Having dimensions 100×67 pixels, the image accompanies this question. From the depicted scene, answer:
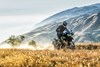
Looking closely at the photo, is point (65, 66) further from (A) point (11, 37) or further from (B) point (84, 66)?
(A) point (11, 37)

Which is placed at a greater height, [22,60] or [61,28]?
[22,60]

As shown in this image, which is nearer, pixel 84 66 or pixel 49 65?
pixel 84 66

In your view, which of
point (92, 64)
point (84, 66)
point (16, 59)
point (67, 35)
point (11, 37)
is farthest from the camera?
point (11, 37)

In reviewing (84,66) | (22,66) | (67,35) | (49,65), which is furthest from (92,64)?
(67,35)

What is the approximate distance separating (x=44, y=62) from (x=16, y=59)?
4.39ft

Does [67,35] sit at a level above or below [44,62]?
below

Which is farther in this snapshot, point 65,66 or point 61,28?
point 61,28

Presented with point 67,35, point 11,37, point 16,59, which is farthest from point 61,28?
point 16,59

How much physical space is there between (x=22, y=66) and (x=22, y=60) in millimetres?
694

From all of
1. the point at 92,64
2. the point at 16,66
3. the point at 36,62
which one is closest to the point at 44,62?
the point at 36,62

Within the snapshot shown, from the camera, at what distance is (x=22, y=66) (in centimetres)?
1184

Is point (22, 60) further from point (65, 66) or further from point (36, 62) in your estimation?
point (65, 66)

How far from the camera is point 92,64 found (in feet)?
38.7

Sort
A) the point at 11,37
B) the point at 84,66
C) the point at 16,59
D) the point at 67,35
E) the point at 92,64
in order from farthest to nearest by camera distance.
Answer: the point at 11,37, the point at 67,35, the point at 16,59, the point at 92,64, the point at 84,66
